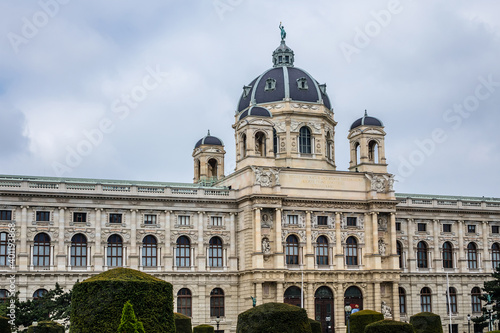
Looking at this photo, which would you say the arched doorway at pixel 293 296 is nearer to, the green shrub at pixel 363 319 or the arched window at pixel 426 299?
the arched window at pixel 426 299

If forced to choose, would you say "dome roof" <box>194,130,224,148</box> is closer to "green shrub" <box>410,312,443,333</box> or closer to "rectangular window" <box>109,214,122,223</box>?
"rectangular window" <box>109,214,122,223</box>

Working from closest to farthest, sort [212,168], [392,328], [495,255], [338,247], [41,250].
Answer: [392,328]
[41,250]
[338,247]
[495,255]
[212,168]

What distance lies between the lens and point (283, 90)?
89.1m

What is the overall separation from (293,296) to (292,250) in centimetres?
482

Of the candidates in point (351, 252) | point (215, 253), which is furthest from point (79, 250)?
point (351, 252)

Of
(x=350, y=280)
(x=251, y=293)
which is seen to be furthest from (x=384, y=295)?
(x=251, y=293)

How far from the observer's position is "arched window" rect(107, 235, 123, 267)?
75.7 meters

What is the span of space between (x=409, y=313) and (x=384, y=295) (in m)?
6.41

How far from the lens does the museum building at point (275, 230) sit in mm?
74125

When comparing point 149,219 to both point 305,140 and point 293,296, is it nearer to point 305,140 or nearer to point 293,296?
point 293,296

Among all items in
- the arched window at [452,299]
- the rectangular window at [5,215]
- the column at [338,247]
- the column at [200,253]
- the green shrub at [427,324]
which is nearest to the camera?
the green shrub at [427,324]

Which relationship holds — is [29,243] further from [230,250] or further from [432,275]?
[432,275]

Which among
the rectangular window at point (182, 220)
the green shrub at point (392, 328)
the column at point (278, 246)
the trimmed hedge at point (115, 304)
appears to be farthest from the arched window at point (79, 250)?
the green shrub at point (392, 328)

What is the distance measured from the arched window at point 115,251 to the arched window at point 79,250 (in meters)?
2.40
